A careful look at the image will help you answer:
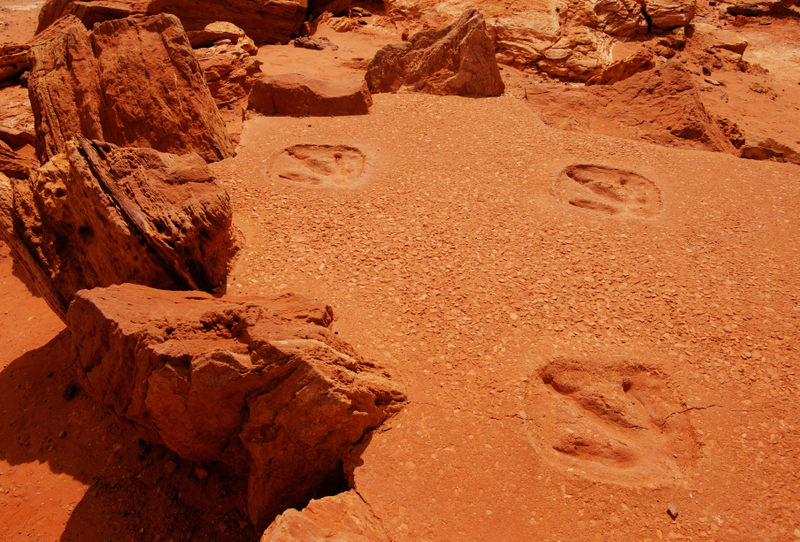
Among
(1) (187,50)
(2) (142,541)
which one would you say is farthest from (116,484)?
(1) (187,50)

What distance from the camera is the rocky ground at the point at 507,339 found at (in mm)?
2773

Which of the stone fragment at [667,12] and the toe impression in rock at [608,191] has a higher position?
the stone fragment at [667,12]

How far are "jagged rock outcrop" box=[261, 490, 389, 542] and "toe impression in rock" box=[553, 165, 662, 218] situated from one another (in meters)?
3.24

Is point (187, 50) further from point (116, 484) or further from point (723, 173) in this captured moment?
point (723, 173)

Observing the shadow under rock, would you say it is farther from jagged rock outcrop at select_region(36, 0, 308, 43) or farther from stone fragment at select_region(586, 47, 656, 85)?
stone fragment at select_region(586, 47, 656, 85)

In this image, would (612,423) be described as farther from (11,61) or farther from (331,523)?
(11,61)

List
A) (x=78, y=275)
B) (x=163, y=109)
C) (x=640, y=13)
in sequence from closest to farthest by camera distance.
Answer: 1. (x=78, y=275)
2. (x=163, y=109)
3. (x=640, y=13)

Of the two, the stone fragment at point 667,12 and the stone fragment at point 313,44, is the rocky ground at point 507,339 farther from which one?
the stone fragment at point 667,12

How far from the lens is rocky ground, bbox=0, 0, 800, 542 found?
2773mm

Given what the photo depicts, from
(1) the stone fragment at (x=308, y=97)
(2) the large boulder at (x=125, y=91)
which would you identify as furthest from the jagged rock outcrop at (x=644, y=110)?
(2) the large boulder at (x=125, y=91)

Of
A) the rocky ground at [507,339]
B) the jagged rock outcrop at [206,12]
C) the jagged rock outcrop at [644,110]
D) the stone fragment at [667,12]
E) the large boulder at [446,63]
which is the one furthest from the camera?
the stone fragment at [667,12]

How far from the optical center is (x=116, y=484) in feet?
10.8

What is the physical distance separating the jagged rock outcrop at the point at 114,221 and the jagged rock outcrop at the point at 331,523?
6.22ft

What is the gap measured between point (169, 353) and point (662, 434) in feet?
9.46
